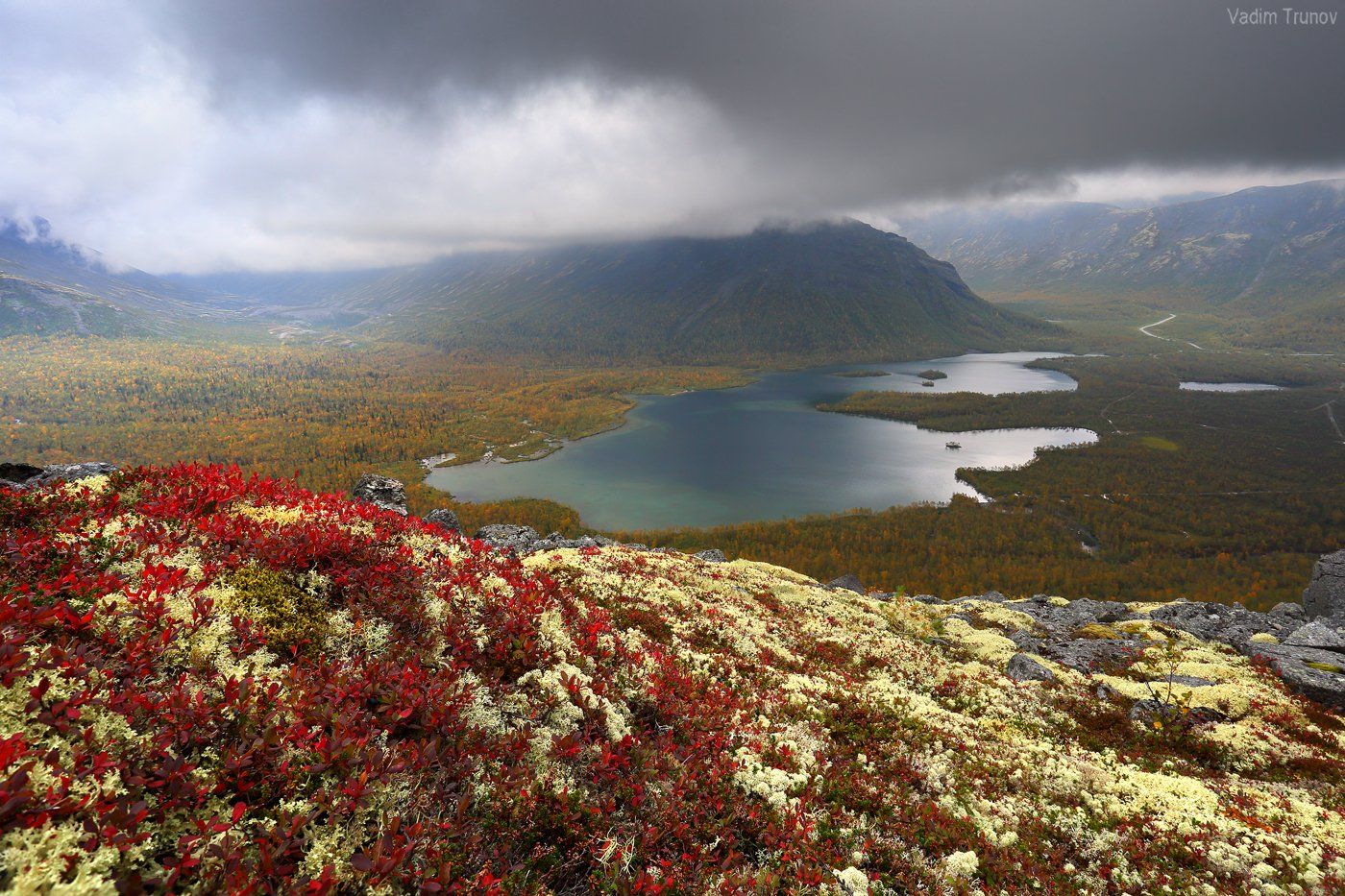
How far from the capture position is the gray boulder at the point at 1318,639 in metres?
21.8

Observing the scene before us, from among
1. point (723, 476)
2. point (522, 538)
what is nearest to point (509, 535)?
point (522, 538)

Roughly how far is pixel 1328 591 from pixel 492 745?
2600 inches

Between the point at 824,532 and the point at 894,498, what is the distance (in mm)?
Result: 36499

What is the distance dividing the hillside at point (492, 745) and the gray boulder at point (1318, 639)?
10.9m

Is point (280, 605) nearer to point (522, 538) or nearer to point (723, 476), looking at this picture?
point (522, 538)

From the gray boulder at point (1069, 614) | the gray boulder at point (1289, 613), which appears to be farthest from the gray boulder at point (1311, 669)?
the gray boulder at point (1289, 613)

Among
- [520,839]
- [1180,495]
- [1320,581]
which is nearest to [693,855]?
[520,839]

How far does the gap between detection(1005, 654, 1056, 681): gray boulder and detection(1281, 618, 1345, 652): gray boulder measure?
1437 cm

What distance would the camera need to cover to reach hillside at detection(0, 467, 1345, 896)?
14.6 feet

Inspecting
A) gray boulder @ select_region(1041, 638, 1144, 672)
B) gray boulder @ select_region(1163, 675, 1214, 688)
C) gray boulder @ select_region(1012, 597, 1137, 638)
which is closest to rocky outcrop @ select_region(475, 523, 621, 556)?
gray boulder @ select_region(1012, 597, 1137, 638)

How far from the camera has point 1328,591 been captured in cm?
4188

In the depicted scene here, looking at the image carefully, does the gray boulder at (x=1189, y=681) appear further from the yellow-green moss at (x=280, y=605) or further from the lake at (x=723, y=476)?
the lake at (x=723, y=476)

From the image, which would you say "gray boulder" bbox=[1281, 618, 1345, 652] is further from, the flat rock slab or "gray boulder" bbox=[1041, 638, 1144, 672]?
"gray boulder" bbox=[1041, 638, 1144, 672]

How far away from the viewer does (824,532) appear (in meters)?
109
